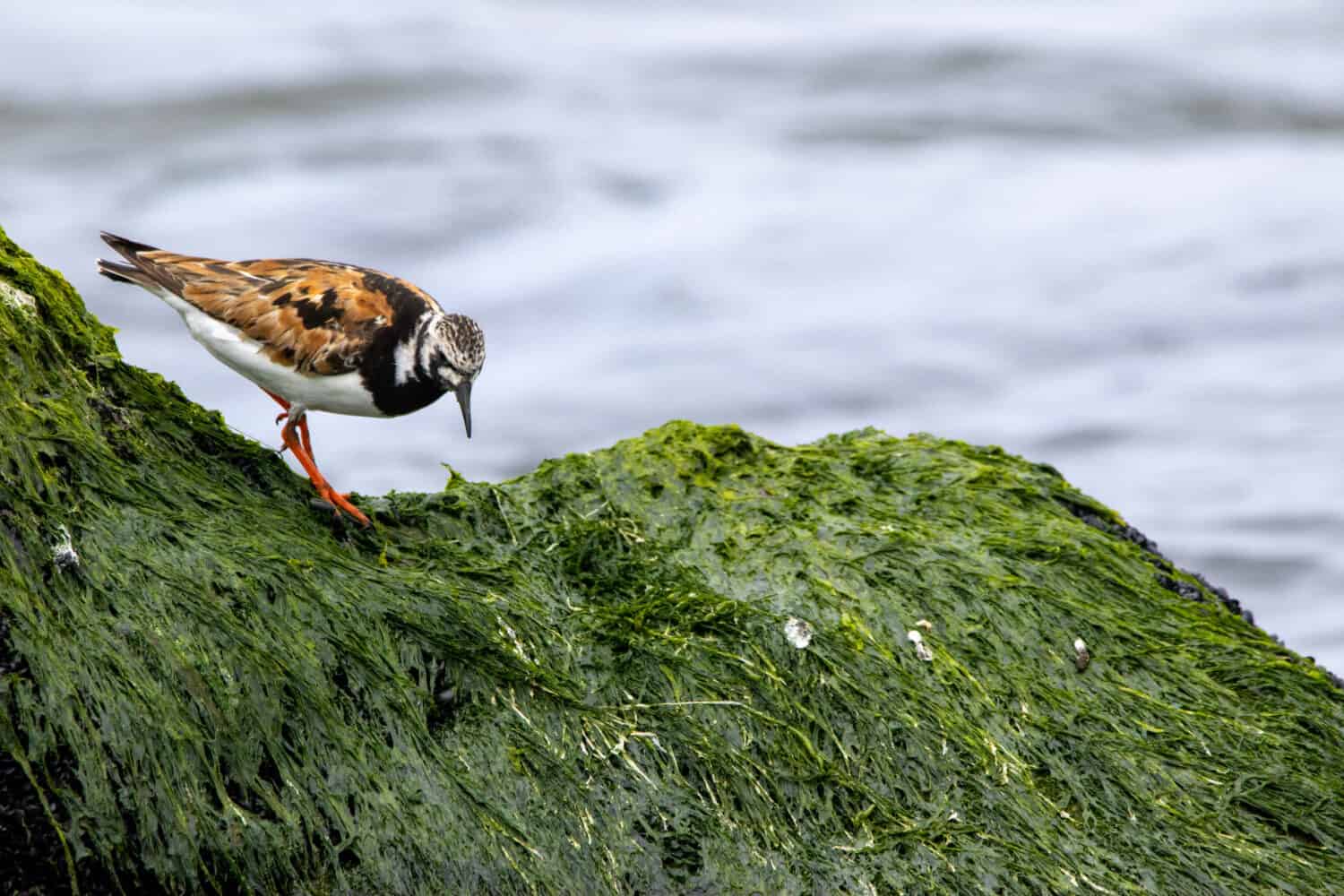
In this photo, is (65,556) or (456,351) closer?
(65,556)

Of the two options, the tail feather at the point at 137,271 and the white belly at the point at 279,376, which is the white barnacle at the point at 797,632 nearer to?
the white belly at the point at 279,376

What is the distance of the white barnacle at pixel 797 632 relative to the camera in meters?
3.86

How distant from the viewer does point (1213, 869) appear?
3604 millimetres

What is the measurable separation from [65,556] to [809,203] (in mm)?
8427

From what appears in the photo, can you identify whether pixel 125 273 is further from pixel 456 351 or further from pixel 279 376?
pixel 456 351

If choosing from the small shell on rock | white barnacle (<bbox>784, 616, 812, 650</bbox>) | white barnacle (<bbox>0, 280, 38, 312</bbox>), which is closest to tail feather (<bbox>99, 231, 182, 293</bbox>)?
white barnacle (<bbox>0, 280, 38, 312</bbox>)

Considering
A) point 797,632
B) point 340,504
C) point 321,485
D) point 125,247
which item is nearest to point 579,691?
point 797,632

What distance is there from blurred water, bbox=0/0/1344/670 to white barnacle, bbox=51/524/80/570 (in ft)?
17.1

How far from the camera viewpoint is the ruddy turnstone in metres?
4.14

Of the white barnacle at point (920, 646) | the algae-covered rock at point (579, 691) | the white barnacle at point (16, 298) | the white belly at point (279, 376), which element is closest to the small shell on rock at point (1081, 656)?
the algae-covered rock at point (579, 691)

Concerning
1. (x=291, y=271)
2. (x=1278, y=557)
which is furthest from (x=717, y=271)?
(x=291, y=271)

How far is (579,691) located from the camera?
142 inches

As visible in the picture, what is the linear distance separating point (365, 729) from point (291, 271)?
5.60ft

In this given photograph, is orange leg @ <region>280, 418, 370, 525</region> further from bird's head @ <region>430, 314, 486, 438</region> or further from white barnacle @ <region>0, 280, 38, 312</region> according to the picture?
white barnacle @ <region>0, 280, 38, 312</region>
